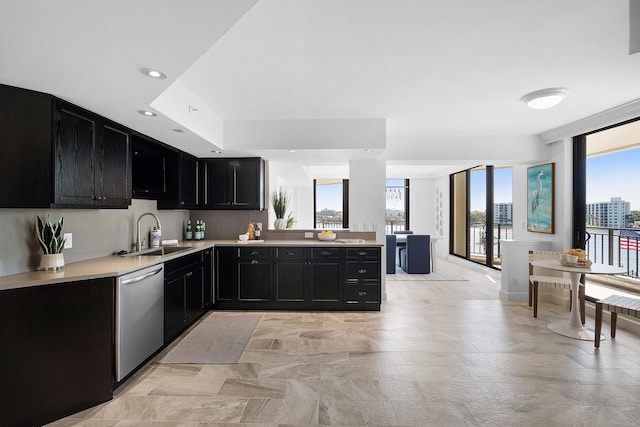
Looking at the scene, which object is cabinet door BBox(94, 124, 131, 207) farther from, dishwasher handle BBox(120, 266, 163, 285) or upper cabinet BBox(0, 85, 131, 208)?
dishwasher handle BBox(120, 266, 163, 285)

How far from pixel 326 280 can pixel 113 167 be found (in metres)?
2.82

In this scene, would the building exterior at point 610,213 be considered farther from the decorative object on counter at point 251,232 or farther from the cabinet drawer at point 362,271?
the decorative object on counter at point 251,232

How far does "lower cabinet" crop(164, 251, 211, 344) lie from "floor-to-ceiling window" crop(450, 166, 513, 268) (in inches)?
214

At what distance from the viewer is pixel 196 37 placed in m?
1.64

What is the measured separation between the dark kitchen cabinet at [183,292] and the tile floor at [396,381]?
20.2 inches

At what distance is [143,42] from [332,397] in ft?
8.50

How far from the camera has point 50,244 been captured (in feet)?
7.98

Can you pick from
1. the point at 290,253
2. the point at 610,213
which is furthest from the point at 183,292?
the point at 610,213

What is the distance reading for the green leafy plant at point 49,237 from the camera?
2.42 metres

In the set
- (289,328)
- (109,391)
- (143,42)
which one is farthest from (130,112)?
(289,328)

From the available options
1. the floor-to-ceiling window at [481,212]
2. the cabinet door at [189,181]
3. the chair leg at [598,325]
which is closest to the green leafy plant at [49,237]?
the cabinet door at [189,181]

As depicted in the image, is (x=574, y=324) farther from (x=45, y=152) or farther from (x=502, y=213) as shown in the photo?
(x=45, y=152)

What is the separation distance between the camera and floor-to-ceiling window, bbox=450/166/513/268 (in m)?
6.68

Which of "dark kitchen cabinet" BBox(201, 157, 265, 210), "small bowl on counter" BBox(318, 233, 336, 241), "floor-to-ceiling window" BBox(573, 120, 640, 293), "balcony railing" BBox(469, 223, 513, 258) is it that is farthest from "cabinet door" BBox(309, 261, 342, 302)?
"balcony railing" BBox(469, 223, 513, 258)
